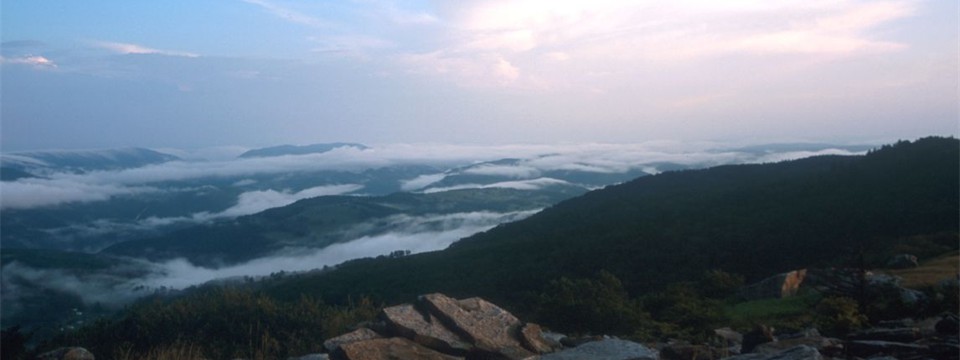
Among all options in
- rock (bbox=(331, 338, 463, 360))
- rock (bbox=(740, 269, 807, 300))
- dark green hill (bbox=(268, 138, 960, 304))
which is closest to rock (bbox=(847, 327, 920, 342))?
rock (bbox=(331, 338, 463, 360))

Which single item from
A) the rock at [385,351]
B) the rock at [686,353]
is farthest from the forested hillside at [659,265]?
the rock at [686,353]

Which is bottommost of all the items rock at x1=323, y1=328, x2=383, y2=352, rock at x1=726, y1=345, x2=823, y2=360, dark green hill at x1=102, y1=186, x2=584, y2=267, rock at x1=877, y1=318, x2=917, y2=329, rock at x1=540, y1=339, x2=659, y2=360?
dark green hill at x1=102, y1=186, x2=584, y2=267

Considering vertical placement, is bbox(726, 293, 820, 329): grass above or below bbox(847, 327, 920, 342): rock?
below

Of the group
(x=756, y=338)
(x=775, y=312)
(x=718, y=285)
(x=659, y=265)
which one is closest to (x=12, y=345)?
(x=756, y=338)

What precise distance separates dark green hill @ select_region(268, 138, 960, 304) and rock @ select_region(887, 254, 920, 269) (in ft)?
3.71

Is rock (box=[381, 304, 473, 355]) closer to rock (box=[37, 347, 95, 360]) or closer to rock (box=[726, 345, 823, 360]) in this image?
rock (box=[726, 345, 823, 360])

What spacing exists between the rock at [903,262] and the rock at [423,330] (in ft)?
48.1

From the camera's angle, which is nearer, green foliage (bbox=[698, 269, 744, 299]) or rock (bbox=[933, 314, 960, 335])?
rock (bbox=[933, 314, 960, 335])

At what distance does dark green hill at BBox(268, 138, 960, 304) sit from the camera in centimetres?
2541

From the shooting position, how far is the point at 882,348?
6.39 metres

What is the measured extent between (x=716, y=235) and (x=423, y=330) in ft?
81.5

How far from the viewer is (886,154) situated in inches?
1517

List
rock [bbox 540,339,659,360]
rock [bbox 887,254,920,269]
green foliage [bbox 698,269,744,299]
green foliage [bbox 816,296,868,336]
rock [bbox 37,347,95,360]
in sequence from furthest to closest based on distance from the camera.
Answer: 1. rock [bbox 887,254,920,269]
2. green foliage [bbox 698,269,744,299]
3. green foliage [bbox 816,296,868,336]
4. rock [bbox 37,347,95,360]
5. rock [bbox 540,339,659,360]

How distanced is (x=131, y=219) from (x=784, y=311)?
312ft
